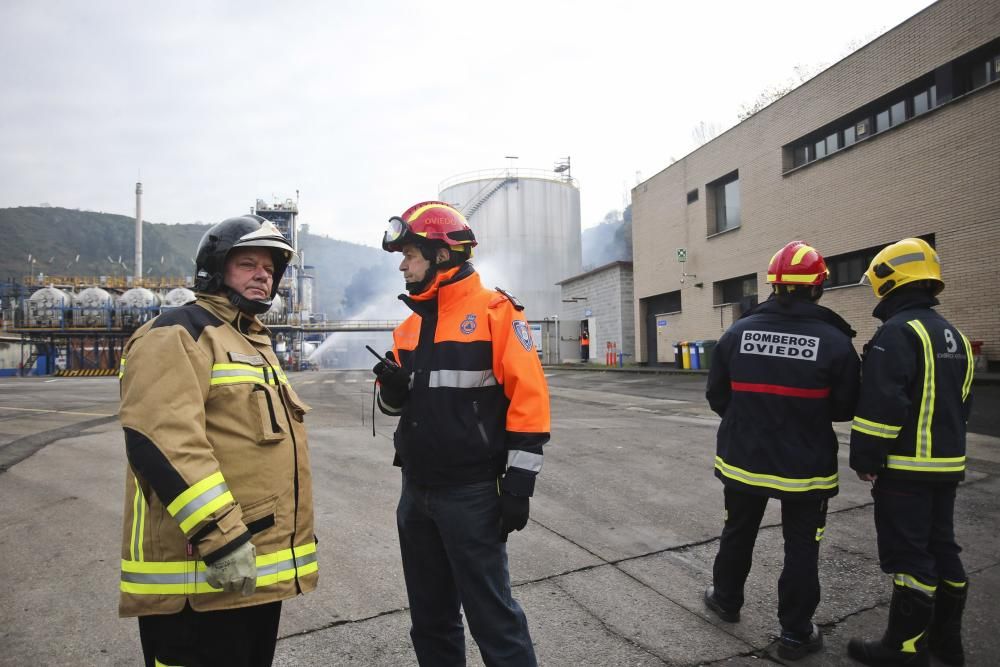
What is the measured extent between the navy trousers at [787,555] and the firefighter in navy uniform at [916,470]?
299 millimetres

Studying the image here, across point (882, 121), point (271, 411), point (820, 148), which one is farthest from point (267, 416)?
point (820, 148)

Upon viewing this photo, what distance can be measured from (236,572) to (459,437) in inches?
35.3

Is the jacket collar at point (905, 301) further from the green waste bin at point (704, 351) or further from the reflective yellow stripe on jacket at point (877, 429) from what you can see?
the green waste bin at point (704, 351)

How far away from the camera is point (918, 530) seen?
2764 mm

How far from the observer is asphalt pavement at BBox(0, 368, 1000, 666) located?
2.86 meters

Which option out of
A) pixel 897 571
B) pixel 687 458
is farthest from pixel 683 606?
pixel 687 458

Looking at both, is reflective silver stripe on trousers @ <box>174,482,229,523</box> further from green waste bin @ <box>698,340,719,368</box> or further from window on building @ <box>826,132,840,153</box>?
green waste bin @ <box>698,340,719,368</box>

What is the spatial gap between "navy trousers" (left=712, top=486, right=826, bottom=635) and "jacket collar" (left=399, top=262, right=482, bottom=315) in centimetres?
184

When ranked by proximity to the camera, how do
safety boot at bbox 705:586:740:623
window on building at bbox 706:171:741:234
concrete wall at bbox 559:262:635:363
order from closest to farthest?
safety boot at bbox 705:586:740:623
window on building at bbox 706:171:741:234
concrete wall at bbox 559:262:635:363

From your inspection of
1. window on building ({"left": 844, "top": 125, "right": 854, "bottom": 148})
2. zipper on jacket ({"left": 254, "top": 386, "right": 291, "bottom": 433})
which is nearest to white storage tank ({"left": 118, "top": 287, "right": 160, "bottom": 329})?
window on building ({"left": 844, "top": 125, "right": 854, "bottom": 148})

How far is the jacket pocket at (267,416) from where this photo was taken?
1.97m

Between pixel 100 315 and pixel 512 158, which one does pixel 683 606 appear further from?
pixel 100 315

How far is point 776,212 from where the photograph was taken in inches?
752

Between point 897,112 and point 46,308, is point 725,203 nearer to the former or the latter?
point 897,112
